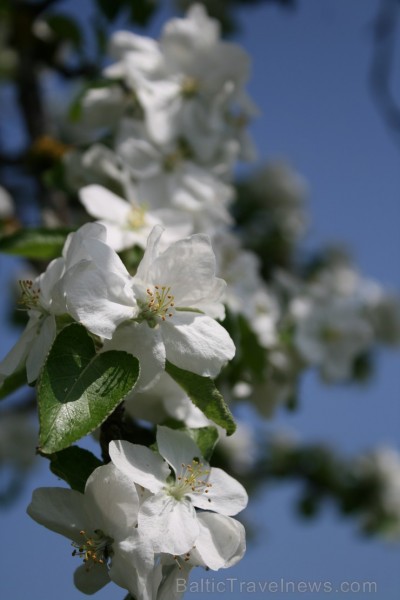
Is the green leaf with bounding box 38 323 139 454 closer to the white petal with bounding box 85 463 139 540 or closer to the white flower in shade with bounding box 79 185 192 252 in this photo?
the white petal with bounding box 85 463 139 540

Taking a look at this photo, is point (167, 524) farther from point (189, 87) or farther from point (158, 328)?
point (189, 87)

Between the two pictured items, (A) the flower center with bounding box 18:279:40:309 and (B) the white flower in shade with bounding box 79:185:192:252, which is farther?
(B) the white flower in shade with bounding box 79:185:192:252

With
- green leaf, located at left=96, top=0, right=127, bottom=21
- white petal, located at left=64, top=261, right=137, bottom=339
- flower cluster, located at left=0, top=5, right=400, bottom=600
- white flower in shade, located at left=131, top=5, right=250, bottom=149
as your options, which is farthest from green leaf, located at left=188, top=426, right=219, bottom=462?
green leaf, located at left=96, top=0, right=127, bottom=21

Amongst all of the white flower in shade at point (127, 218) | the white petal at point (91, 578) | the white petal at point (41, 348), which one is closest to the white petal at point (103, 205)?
the white flower in shade at point (127, 218)

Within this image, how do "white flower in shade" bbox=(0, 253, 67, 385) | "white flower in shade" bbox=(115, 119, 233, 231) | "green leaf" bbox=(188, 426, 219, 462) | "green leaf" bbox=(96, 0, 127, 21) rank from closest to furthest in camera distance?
"white flower in shade" bbox=(0, 253, 67, 385), "green leaf" bbox=(188, 426, 219, 462), "white flower in shade" bbox=(115, 119, 233, 231), "green leaf" bbox=(96, 0, 127, 21)

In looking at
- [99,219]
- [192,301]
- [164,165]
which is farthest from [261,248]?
[192,301]

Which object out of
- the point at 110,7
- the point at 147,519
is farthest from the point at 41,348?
the point at 110,7
